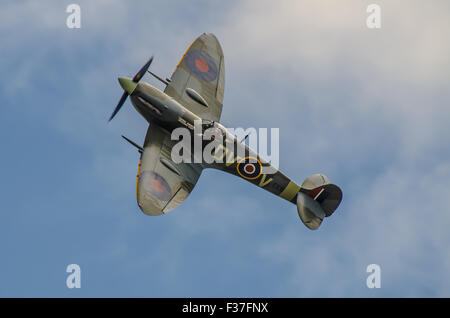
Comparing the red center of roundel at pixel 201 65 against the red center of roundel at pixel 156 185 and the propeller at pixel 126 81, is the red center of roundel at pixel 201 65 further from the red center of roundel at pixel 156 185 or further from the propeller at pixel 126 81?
the red center of roundel at pixel 156 185

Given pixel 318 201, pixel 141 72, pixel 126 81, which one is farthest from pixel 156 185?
pixel 318 201

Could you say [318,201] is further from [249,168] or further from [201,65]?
[201,65]

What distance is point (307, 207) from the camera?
4153cm

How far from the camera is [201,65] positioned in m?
43.5

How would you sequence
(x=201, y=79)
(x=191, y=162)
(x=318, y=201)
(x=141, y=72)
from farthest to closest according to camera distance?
(x=201, y=79)
(x=318, y=201)
(x=191, y=162)
(x=141, y=72)

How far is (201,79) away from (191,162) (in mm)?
5464

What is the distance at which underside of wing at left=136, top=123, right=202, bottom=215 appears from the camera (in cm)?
3909

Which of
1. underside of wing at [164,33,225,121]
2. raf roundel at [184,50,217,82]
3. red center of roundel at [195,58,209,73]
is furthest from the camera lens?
red center of roundel at [195,58,209,73]

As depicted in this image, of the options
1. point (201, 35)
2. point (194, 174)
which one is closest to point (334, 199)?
point (194, 174)

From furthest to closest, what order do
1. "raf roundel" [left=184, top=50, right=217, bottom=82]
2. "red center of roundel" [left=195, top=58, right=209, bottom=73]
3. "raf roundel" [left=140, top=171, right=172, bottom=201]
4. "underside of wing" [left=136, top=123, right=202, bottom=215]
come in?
"red center of roundel" [left=195, top=58, right=209, bottom=73] < "raf roundel" [left=184, top=50, right=217, bottom=82] < "raf roundel" [left=140, top=171, right=172, bottom=201] < "underside of wing" [left=136, top=123, right=202, bottom=215]

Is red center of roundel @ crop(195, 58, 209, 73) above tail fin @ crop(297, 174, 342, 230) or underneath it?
above

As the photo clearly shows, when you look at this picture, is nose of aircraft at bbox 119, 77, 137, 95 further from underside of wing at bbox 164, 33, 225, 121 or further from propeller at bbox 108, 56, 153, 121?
underside of wing at bbox 164, 33, 225, 121

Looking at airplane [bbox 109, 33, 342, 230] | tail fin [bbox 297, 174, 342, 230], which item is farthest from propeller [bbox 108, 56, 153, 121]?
tail fin [bbox 297, 174, 342, 230]

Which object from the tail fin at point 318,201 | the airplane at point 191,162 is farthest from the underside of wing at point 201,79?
the tail fin at point 318,201
